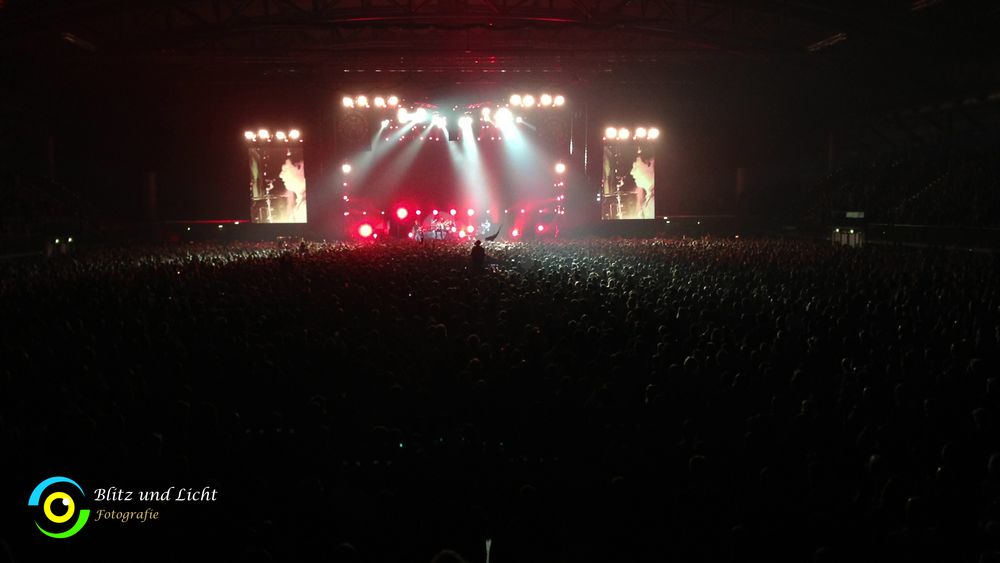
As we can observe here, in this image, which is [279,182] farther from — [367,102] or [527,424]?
[527,424]

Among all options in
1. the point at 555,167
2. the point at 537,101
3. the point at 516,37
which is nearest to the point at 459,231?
the point at 555,167

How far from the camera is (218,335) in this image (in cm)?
930

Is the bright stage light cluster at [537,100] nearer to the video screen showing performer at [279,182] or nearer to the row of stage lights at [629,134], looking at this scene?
the row of stage lights at [629,134]

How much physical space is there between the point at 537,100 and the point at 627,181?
619 cm

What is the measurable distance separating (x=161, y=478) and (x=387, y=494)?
137cm

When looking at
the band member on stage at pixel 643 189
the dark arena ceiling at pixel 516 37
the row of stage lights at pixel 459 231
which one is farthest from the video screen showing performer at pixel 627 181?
the dark arena ceiling at pixel 516 37

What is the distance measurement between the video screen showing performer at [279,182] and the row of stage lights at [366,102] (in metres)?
3.88

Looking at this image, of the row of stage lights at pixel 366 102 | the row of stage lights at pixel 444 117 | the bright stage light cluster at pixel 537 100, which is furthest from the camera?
the row of stage lights at pixel 444 117

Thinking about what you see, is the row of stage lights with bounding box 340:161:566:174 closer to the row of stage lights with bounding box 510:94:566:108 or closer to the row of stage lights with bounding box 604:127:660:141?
the row of stage lights with bounding box 510:94:566:108

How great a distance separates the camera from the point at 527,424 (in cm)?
599

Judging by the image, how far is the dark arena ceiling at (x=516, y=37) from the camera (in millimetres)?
23734

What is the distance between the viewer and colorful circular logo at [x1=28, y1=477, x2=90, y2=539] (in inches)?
161

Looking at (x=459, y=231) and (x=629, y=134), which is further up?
(x=629, y=134)

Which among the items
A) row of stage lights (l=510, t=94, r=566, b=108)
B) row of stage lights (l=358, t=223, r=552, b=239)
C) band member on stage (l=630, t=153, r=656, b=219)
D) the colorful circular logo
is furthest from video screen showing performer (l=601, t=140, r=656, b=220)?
the colorful circular logo
